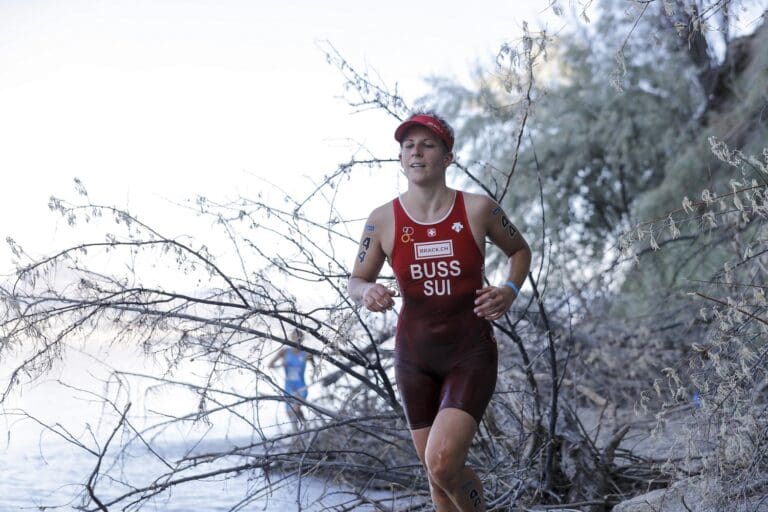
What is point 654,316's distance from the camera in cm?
967

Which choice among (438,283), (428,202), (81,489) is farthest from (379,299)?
(81,489)

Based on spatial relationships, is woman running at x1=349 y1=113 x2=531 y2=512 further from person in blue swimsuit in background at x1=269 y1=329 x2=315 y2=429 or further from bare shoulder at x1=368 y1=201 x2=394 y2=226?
person in blue swimsuit in background at x1=269 y1=329 x2=315 y2=429

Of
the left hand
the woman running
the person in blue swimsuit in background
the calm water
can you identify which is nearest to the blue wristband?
the woman running

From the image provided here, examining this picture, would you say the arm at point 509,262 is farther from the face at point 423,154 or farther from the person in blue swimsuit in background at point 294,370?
the person in blue swimsuit in background at point 294,370

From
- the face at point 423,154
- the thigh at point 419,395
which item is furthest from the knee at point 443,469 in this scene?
the face at point 423,154

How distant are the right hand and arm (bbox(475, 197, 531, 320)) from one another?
366mm

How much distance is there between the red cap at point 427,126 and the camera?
12.9 feet

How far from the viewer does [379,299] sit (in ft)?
11.9

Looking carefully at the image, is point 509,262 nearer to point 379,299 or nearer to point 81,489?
point 379,299

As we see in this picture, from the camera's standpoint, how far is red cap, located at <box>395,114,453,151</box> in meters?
3.92

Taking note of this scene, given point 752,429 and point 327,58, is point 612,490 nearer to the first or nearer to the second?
point 752,429

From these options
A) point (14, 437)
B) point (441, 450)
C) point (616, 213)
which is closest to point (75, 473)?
point (14, 437)

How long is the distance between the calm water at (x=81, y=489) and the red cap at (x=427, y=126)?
9.32 feet

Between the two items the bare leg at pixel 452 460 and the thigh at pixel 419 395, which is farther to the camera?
the thigh at pixel 419 395
